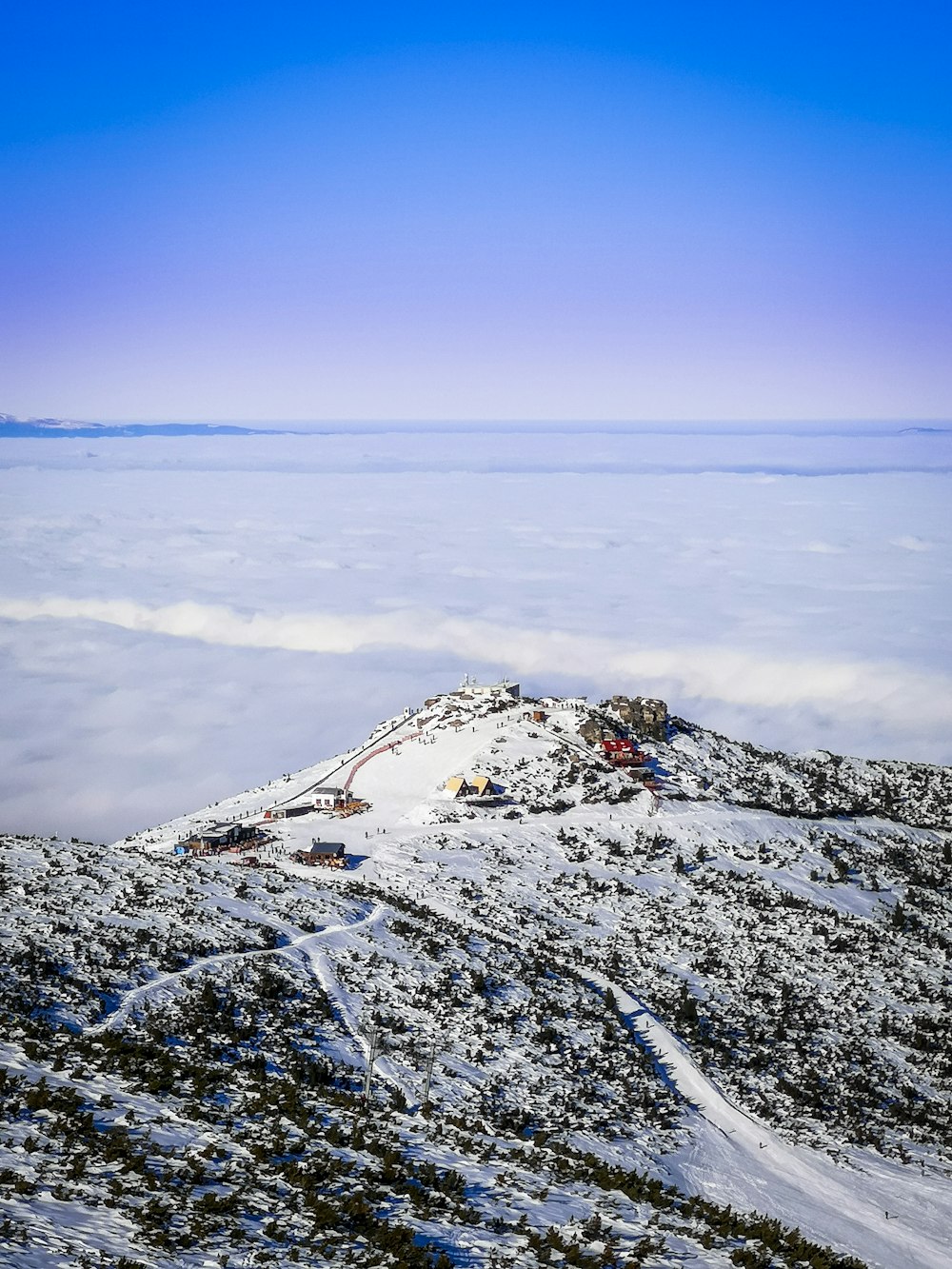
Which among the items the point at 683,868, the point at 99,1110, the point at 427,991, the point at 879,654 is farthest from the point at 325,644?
the point at 99,1110

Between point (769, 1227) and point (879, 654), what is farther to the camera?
point (879, 654)

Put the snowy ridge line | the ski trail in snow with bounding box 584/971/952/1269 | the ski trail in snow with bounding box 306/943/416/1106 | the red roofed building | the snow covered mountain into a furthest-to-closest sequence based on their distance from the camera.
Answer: the snowy ridge line, the red roofed building, the ski trail in snow with bounding box 306/943/416/1106, the ski trail in snow with bounding box 584/971/952/1269, the snow covered mountain

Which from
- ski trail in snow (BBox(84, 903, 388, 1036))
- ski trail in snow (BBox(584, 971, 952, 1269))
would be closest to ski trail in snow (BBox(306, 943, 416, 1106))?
ski trail in snow (BBox(84, 903, 388, 1036))

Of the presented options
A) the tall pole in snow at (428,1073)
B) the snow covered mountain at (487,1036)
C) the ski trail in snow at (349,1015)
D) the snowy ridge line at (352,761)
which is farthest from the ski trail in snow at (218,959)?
the snowy ridge line at (352,761)

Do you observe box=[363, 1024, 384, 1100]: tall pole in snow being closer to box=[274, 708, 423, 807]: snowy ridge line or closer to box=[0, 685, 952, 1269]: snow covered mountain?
box=[0, 685, 952, 1269]: snow covered mountain

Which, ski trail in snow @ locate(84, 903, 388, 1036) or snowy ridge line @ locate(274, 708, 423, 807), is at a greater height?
ski trail in snow @ locate(84, 903, 388, 1036)

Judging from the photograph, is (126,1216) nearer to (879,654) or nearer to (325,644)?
(325,644)
